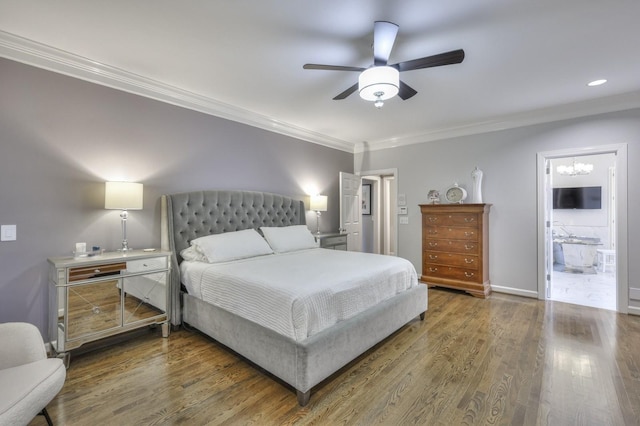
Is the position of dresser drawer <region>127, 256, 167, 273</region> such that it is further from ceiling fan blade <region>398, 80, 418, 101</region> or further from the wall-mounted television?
the wall-mounted television

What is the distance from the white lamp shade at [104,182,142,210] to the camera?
2.60 metres

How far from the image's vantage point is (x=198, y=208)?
3.39m

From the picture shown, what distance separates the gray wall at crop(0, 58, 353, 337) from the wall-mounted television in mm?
7252

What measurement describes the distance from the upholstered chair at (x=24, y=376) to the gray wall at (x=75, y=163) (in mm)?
1059

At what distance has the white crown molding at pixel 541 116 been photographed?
3.43m

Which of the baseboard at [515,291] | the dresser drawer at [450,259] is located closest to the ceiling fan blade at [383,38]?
the dresser drawer at [450,259]

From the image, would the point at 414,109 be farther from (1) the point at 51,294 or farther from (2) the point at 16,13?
(1) the point at 51,294

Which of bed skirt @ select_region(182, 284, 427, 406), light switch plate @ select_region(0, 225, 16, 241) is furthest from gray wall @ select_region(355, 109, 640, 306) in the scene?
light switch plate @ select_region(0, 225, 16, 241)

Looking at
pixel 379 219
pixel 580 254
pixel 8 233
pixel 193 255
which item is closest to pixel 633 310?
pixel 580 254

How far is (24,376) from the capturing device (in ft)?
4.58

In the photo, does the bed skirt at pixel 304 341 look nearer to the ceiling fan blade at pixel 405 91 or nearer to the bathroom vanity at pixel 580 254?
the ceiling fan blade at pixel 405 91

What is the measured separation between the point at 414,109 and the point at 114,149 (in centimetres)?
352

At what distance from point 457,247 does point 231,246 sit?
10.7 ft

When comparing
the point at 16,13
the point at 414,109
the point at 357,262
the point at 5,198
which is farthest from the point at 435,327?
the point at 16,13
